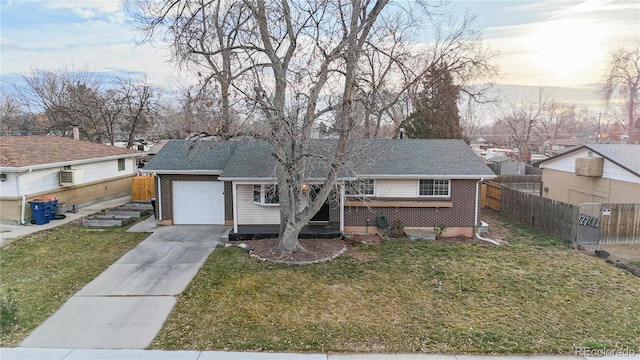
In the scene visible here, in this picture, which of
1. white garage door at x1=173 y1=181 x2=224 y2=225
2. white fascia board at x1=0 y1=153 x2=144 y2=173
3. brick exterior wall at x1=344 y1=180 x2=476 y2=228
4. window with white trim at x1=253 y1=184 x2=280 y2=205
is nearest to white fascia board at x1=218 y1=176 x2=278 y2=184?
window with white trim at x1=253 y1=184 x2=280 y2=205

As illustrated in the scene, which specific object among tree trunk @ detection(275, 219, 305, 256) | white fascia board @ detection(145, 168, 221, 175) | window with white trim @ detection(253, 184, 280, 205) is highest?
white fascia board @ detection(145, 168, 221, 175)

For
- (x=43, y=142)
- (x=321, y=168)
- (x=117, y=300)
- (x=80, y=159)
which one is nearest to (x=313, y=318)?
(x=117, y=300)

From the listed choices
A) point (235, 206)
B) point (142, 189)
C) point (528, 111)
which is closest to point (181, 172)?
point (235, 206)

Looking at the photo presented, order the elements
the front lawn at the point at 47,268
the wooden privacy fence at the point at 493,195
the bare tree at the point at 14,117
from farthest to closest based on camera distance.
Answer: the bare tree at the point at 14,117, the wooden privacy fence at the point at 493,195, the front lawn at the point at 47,268

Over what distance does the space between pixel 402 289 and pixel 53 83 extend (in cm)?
4028

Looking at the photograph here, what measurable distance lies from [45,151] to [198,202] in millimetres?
8035

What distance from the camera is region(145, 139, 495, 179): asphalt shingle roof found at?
44.0 ft

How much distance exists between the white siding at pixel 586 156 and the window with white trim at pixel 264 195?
13105 millimetres

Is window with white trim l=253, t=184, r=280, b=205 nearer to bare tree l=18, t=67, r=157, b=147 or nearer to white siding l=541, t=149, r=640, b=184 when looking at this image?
white siding l=541, t=149, r=640, b=184

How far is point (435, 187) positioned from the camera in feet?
45.6

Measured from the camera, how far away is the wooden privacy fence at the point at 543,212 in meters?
13.3

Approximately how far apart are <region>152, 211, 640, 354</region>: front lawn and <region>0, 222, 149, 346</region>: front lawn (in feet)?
8.66

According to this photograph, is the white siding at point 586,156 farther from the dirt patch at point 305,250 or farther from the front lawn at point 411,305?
the dirt patch at point 305,250

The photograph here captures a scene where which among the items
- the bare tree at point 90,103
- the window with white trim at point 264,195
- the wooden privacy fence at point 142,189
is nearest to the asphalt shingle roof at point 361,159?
the window with white trim at point 264,195
